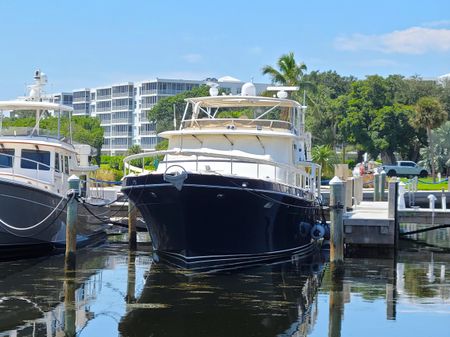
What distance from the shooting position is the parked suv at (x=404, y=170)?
64000mm

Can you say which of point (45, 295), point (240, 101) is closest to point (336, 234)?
point (240, 101)

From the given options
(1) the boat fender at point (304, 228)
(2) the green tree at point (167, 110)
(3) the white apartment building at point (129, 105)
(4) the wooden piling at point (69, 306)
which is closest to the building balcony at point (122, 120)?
(3) the white apartment building at point (129, 105)

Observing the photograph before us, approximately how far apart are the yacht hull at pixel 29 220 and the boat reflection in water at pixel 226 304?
13.3 feet

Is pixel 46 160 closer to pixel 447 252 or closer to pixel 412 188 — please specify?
pixel 447 252

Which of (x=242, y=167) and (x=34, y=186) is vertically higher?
(x=242, y=167)

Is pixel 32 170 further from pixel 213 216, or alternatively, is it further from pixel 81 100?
pixel 81 100

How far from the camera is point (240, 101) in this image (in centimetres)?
2686

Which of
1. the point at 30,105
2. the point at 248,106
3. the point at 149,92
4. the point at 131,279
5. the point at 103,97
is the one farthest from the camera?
the point at 103,97

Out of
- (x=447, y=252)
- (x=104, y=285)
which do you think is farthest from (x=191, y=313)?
(x=447, y=252)

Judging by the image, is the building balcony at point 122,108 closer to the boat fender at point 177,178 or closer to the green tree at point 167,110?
the green tree at point 167,110

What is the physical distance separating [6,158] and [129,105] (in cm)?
11989

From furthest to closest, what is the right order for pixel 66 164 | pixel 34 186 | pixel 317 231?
pixel 66 164, pixel 317 231, pixel 34 186

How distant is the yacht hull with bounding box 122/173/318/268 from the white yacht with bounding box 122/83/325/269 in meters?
0.03

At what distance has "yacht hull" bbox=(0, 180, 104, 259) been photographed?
2388cm
